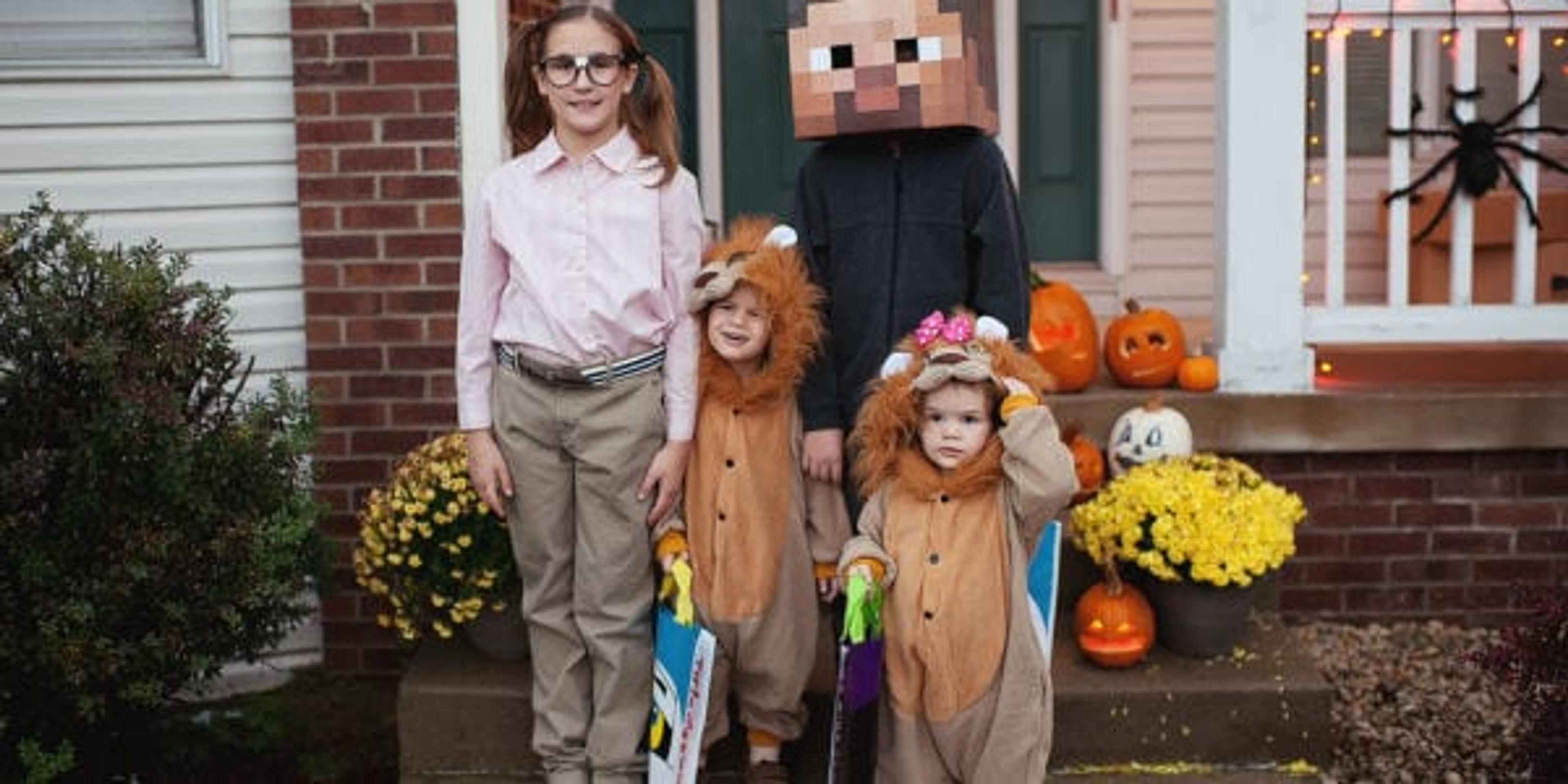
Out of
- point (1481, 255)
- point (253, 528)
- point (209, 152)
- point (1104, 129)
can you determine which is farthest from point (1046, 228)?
point (253, 528)

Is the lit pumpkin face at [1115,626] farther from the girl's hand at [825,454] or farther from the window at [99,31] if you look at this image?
the window at [99,31]

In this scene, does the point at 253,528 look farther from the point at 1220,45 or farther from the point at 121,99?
the point at 1220,45

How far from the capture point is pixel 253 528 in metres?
3.90

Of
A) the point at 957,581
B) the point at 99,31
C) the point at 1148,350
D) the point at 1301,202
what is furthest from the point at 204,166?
the point at 1301,202

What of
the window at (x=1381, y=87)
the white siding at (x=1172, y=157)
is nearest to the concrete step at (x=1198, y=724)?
the white siding at (x=1172, y=157)

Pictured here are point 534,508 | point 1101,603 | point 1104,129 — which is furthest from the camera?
point 1104,129

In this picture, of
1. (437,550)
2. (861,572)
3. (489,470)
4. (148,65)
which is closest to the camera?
(861,572)

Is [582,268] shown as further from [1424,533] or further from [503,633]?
[1424,533]

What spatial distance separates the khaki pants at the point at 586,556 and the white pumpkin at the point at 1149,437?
1594mm

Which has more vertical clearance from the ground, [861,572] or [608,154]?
[608,154]

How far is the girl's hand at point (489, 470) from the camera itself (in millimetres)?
3760

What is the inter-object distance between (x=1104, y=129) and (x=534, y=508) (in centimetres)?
368

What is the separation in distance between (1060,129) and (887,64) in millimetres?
3339

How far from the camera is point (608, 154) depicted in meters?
3.66
